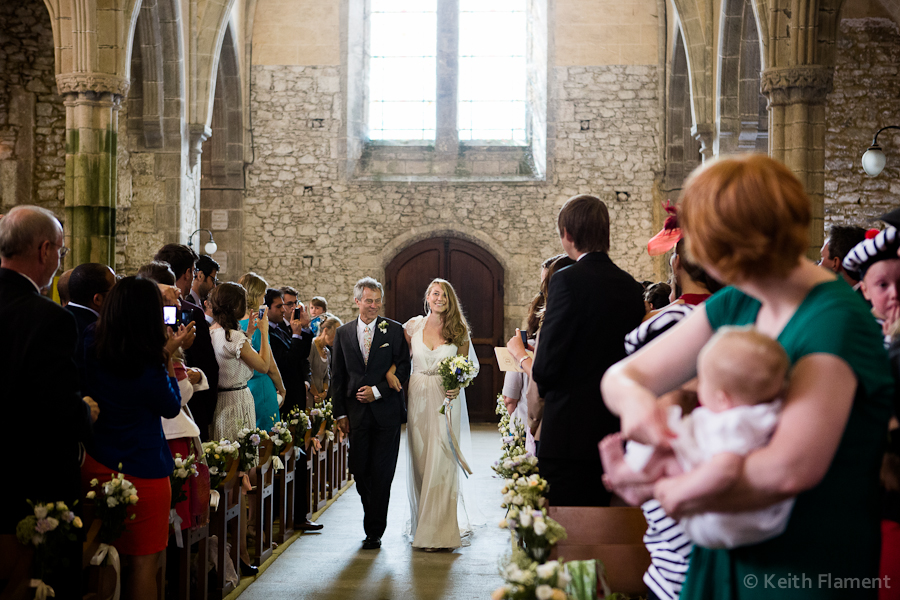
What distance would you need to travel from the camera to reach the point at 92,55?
309 inches

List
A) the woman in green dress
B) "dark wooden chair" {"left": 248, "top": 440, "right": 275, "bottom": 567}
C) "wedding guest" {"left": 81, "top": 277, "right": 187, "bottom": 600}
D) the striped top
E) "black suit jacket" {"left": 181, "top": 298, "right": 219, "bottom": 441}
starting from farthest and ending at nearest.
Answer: "dark wooden chair" {"left": 248, "top": 440, "right": 275, "bottom": 567} < "black suit jacket" {"left": 181, "top": 298, "right": 219, "bottom": 441} < "wedding guest" {"left": 81, "top": 277, "right": 187, "bottom": 600} < the striped top < the woman in green dress

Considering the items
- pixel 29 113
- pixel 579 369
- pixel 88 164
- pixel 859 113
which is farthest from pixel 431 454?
pixel 859 113

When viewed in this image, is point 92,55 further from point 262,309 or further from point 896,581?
point 896,581

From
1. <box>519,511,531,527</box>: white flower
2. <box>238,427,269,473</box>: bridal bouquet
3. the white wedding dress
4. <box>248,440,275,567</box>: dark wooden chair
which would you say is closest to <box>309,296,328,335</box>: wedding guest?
the white wedding dress

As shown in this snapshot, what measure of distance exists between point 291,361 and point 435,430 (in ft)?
4.11

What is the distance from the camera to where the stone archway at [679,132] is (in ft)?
39.8

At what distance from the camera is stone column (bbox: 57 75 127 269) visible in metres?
7.78

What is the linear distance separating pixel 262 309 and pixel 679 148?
8.87 meters

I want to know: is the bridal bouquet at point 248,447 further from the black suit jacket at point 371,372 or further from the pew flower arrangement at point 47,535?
the pew flower arrangement at point 47,535

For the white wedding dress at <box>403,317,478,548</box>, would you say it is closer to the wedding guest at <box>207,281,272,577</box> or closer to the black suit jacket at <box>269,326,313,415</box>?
the black suit jacket at <box>269,326,313,415</box>

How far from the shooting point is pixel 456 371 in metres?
5.29

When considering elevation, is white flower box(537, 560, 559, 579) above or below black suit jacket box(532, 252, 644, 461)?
below

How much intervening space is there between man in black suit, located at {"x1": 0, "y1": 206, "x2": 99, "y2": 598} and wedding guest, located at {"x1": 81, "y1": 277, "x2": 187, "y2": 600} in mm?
337

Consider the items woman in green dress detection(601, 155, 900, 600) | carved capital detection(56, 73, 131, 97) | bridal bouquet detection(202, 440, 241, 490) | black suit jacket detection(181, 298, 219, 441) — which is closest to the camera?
woman in green dress detection(601, 155, 900, 600)
